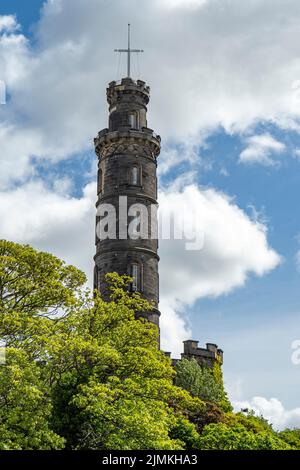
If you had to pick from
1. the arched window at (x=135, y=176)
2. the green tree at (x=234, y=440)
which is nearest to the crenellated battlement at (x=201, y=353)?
the arched window at (x=135, y=176)

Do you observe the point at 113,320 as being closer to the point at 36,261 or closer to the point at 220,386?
the point at 36,261

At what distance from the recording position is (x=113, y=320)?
28.9 m

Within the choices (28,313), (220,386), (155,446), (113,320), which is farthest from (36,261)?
(220,386)

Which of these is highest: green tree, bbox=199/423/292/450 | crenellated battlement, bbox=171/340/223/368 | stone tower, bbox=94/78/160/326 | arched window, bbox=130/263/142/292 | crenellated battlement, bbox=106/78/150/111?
crenellated battlement, bbox=106/78/150/111

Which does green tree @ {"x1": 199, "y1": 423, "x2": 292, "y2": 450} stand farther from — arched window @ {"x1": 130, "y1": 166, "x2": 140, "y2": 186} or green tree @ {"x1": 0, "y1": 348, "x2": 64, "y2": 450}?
arched window @ {"x1": 130, "y1": 166, "x2": 140, "y2": 186}

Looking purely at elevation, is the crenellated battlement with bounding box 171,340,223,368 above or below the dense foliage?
above

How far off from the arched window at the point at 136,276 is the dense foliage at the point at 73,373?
49.6ft

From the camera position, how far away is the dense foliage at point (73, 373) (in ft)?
72.2

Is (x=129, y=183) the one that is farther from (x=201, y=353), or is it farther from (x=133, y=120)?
(x=201, y=353)

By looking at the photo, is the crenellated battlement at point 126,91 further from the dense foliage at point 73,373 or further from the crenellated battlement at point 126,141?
the dense foliage at point 73,373

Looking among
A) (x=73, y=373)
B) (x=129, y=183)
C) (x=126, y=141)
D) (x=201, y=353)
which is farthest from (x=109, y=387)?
(x=126, y=141)

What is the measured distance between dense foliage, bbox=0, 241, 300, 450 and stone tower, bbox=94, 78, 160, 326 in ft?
51.7

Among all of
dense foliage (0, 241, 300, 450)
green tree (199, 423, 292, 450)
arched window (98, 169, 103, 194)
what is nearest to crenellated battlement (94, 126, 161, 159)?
arched window (98, 169, 103, 194)

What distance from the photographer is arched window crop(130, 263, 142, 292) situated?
45.1 m
